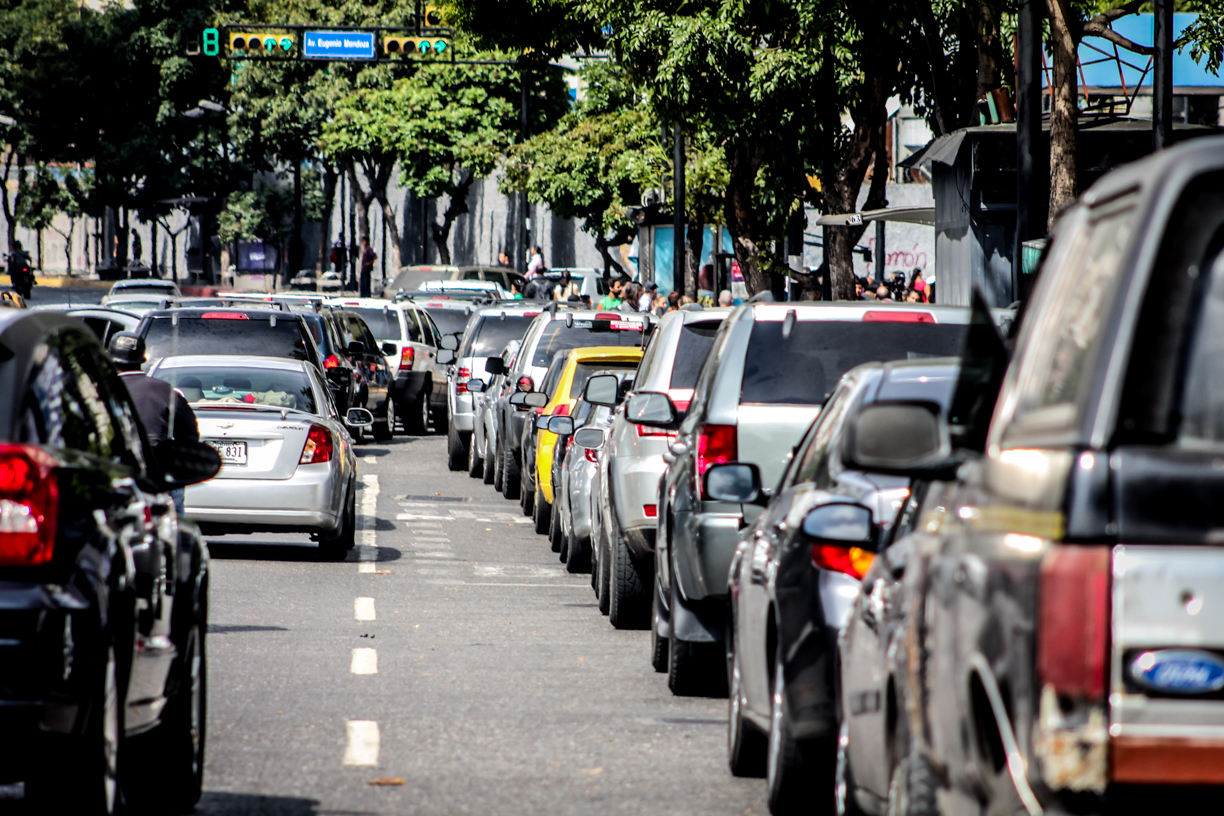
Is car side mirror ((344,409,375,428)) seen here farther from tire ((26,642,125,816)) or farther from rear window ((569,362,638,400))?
tire ((26,642,125,816))

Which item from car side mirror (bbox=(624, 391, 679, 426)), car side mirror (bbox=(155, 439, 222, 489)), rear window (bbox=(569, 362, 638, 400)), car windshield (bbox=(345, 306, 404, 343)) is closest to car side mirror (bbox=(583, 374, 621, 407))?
car side mirror (bbox=(624, 391, 679, 426))

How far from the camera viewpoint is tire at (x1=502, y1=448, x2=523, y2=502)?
2047 centimetres

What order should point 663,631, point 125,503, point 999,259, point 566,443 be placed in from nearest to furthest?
point 125,503
point 663,631
point 566,443
point 999,259

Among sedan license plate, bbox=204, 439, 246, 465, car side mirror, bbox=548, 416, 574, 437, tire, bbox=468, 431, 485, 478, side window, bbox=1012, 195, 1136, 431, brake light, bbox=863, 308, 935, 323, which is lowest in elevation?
tire, bbox=468, 431, 485, 478

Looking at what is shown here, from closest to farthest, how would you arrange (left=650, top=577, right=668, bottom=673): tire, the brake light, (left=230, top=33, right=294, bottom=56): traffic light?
1. the brake light
2. (left=650, top=577, right=668, bottom=673): tire
3. (left=230, top=33, right=294, bottom=56): traffic light

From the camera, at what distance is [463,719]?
28.3 ft

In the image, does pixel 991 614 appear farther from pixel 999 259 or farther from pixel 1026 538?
pixel 999 259

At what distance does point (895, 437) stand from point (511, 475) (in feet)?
53.5

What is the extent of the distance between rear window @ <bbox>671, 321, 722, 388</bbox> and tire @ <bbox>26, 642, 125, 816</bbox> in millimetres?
6419

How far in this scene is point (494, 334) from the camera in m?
25.2

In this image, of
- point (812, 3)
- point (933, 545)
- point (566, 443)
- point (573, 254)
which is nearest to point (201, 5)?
point (573, 254)

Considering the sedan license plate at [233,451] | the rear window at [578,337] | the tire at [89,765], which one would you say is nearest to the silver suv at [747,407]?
the tire at [89,765]

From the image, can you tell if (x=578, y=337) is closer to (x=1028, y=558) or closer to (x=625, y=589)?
(x=625, y=589)

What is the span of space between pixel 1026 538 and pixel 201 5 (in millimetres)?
71926
